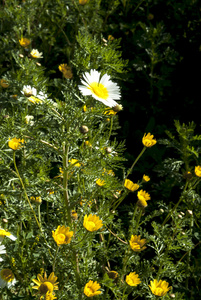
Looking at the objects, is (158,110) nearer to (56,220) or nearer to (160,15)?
(160,15)

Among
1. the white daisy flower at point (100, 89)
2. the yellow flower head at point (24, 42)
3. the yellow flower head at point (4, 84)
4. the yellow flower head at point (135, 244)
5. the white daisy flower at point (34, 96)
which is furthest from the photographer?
the yellow flower head at point (24, 42)

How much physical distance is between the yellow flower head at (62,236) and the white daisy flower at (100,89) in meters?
0.44

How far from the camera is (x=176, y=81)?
2635 mm

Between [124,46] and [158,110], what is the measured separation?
0.58 meters

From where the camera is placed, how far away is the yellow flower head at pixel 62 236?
3.65 feet

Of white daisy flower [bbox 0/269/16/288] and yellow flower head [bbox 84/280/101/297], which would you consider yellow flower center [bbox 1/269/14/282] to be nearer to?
white daisy flower [bbox 0/269/16/288]

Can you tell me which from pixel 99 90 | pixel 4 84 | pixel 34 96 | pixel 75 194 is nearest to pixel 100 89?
pixel 99 90

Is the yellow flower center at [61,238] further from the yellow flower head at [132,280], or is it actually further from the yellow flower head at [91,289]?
the yellow flower head at [132,280]

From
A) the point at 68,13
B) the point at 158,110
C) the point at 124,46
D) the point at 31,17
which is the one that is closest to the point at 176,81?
the point at 158,110

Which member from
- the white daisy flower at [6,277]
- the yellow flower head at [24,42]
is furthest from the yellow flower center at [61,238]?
the yellow flower head at [24,42]

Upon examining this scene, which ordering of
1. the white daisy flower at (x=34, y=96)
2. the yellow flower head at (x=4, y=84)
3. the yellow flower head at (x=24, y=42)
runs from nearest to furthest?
the white daisy flower at (x=34, y=96)
the yellow flower head at (x=4, y=84)
the yellow flower head at (x=24, y=42)

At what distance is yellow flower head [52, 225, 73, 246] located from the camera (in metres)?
1.11

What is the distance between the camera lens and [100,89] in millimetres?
1108

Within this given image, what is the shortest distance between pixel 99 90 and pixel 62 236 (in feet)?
1.61
